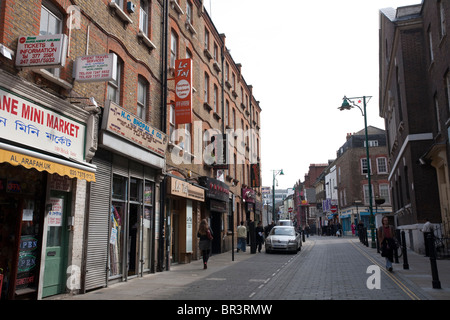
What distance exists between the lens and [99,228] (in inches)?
380

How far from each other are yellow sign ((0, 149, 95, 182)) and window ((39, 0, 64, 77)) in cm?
235

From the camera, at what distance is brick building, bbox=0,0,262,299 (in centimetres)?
716

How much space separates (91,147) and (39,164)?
8.11 feet

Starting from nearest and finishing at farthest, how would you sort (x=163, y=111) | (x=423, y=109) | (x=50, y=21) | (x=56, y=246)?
(x=56, y=246) → (x=50, y=21) → (x=163, y=111) → (x=423, y=109)

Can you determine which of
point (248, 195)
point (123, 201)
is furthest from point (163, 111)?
point (248, 195)

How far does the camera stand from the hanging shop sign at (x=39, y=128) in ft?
22.0

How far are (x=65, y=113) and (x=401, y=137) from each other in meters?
20.1

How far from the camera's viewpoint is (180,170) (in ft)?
50.3

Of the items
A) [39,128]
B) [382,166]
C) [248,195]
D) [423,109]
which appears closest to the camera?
[39,128]

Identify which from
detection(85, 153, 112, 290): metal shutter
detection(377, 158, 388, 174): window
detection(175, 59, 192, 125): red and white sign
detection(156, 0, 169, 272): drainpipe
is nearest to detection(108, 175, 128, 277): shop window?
detection(85, 153, 112, 290): metal shutter

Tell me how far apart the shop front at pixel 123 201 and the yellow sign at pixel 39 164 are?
162 centimetres

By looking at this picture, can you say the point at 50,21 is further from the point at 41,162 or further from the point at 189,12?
the point at 189,12
